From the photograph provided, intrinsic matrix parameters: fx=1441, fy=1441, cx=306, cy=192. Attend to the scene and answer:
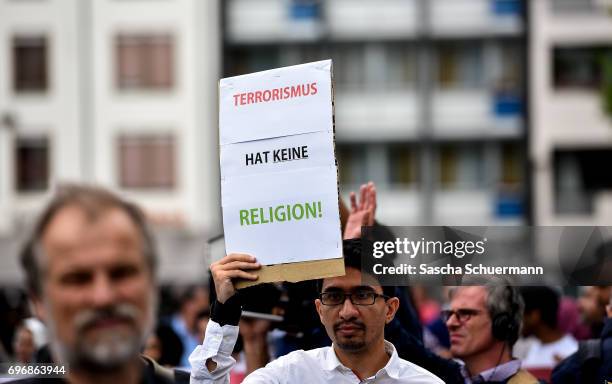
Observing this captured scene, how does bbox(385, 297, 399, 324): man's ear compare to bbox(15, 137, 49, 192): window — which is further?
bbox(15, 137, 49, 192): window

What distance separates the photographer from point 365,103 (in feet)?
125

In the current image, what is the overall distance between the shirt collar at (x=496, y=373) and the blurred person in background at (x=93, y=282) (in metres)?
3.05

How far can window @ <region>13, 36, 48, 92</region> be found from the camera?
37.3m

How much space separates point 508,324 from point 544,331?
3.01 m

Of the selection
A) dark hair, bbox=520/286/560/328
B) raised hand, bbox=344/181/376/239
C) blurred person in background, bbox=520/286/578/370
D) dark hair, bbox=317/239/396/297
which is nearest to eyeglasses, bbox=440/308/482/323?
raised hand, bbox=344/181/376/239

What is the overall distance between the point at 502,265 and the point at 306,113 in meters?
0.98

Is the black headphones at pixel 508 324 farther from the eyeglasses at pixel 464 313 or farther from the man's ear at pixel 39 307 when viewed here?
the man's ear at pixel 39 307

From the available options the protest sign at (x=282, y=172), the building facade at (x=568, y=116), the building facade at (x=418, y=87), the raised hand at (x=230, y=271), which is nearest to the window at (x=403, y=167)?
the building facade at (x=418, y=87)

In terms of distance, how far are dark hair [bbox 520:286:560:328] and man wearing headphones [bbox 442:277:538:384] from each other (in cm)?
191

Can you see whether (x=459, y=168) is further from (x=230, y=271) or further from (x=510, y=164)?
(x=230, y=271)

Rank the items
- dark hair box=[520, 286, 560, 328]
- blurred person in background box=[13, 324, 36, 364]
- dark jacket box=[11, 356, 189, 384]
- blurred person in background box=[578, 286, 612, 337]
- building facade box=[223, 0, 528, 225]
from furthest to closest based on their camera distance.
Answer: building facade box=[223, 0, 528, 225]
blurred person in background box=[13, 324, 36, 364]
dark hair box=[520, 286, 560, 328]
blurred person in background box=[578, 286, 612, 337]
dark jacket box=[11, 356, 189, 384]

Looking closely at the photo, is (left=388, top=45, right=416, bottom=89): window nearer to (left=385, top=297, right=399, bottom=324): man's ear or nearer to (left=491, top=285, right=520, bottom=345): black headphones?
(left=491, top=285, right=520, bottom=345): black headphones

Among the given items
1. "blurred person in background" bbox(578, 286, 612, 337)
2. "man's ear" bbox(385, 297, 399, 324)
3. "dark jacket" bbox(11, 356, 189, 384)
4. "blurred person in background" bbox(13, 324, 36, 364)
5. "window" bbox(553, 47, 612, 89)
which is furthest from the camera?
"window" bbox(553, 47, 612, 89)

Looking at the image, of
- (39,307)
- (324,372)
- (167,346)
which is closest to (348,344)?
(324,372)
